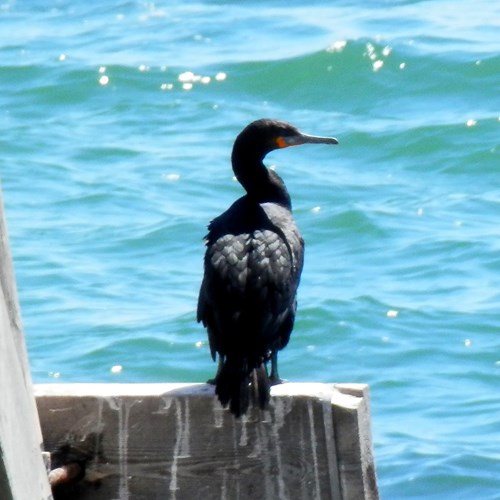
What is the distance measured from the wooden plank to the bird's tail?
16.9 inches

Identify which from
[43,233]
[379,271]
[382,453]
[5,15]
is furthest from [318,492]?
[5,15]

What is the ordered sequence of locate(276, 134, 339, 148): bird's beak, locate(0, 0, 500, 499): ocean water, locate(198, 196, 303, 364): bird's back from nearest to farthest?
locate(198, 196, 303, 364): bird's back < locate(276, 134, 339, 148): bird's beak < locate(0, 0, 500, 499): ocean water

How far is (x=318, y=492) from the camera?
10.7 feet

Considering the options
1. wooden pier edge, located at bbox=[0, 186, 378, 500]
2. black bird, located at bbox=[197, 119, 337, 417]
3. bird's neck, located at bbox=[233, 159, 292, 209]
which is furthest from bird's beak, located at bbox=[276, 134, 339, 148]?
wooden pier edge, located at bbox=[0, 186, 378, 500]

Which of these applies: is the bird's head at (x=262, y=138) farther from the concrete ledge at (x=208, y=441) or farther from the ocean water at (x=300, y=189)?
the ocean water at (x=300, y=189)

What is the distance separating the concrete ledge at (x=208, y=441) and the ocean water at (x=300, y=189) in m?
3.00

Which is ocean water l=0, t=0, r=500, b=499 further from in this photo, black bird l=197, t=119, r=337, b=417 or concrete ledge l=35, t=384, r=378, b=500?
concrete ledge l=35, t=384, r=378, b=500

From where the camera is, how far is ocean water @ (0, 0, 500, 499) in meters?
8.01

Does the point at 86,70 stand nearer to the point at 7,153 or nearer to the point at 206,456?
the point at 7,153

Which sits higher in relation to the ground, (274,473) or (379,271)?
(379,271)

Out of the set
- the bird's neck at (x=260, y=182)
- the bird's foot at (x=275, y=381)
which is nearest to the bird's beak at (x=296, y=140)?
the bird's neck at (x=260, y=182)

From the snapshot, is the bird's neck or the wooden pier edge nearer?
the wooden pier edge

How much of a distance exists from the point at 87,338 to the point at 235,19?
18.2 ft

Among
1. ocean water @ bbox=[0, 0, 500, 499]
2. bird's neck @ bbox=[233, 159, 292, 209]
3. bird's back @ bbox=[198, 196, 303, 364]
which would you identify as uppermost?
ocean water @ bbox=[0, 0, 500, 499]
